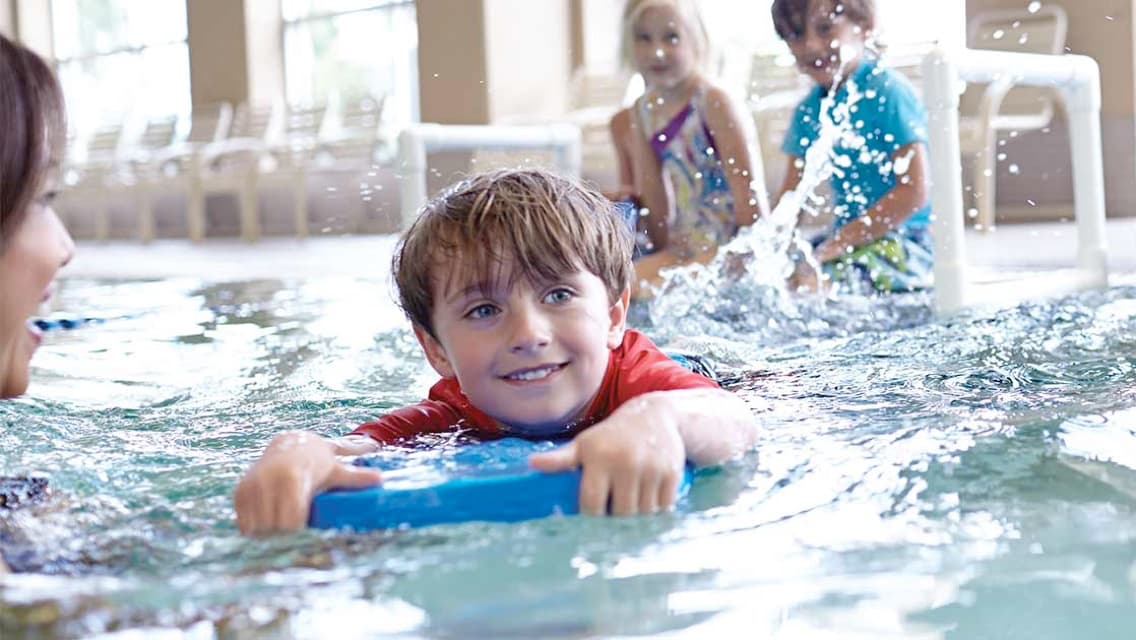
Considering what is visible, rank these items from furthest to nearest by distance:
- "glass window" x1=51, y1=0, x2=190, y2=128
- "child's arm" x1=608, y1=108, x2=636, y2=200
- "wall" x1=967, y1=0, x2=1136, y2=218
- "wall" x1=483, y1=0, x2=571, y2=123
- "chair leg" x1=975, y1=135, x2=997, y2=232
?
"glass window" x1=51, y1=0, x2=190, y2=128 → "wall" x1=483, y1=0, x2=571, y2=123 → "wall" x1=967, y1=0, x2=1136, y2=218 → "chair leg" x1=975, y1=135, x2=997, y2=232 → "child's arm" x1=608, y1=108, x2=636, y2=200

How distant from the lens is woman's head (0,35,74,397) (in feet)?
3.63

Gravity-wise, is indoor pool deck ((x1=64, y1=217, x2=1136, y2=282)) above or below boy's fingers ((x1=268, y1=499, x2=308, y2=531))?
below

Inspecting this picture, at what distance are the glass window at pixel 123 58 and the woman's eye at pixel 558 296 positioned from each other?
11633 millimetres

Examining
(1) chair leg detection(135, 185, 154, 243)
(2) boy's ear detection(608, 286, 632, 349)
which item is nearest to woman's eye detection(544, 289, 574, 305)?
(2) boy's ear detection(608, 286, 632, 349)

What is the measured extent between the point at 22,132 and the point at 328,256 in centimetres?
622

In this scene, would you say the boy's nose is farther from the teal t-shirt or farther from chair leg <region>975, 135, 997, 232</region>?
chair leg <region>975, 135, 997, 232</region>

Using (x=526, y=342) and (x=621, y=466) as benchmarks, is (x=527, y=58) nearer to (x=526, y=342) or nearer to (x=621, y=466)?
(x=526, y=342)

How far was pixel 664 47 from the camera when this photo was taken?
356 centimetres

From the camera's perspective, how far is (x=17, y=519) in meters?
1.25

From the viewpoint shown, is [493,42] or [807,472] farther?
[493,42]

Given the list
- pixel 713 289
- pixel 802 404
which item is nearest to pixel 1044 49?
pixel 713 289

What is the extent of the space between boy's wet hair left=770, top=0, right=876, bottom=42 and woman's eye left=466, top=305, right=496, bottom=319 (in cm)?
214

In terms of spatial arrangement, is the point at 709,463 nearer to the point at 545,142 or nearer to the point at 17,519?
the point at 17,519

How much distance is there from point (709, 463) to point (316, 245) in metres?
7.85
